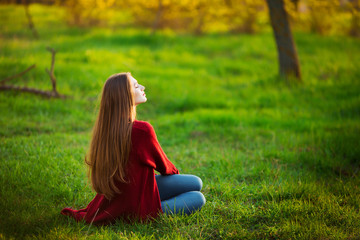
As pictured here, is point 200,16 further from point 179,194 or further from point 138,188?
point 138,188

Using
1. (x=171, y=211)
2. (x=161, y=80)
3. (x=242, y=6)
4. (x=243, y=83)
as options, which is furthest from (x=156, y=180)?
(x=242, y=6)

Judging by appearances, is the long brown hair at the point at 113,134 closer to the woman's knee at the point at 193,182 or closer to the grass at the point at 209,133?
the grass at the point at 209,133

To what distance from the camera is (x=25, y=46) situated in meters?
9.98

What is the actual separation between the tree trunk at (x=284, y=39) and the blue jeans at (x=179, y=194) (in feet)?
20.2

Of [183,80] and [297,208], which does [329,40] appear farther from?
[297,208]

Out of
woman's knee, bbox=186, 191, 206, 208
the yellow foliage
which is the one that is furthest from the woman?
the yellow foliage

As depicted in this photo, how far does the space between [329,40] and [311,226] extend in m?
11.6

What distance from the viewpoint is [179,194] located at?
323 centimetres

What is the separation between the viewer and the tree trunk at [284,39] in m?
8.41

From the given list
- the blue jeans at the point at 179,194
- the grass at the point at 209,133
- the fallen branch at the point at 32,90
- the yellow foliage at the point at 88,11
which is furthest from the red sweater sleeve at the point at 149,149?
the yellow foliage at the point at 88,11

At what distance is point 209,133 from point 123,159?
10.6 ft

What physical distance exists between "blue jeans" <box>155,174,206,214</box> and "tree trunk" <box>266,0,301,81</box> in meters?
6.17

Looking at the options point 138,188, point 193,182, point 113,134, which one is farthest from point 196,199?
point 113,134

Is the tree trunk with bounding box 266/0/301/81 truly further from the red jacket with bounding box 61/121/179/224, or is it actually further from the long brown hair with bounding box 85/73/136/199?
the long brown hair with bounding box 85/73/136/199
